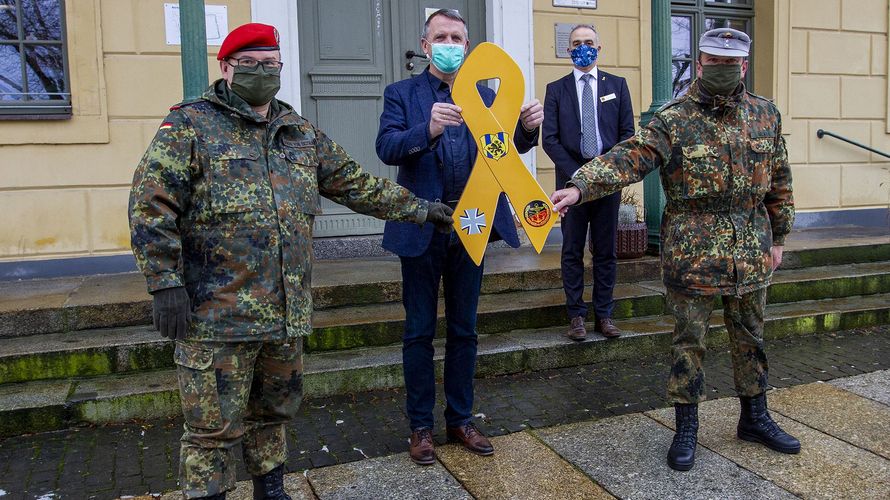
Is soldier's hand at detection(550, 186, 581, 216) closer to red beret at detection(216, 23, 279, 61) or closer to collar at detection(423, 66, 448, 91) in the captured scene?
collar at detection(423, 66, 448, 91)

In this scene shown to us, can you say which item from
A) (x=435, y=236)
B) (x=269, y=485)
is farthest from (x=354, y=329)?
(x=269, y=485)

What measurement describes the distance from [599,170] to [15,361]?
3.44 metres

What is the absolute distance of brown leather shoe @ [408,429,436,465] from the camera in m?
3.51

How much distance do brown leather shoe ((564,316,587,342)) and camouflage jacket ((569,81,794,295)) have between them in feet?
5.49

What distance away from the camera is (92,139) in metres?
6.32

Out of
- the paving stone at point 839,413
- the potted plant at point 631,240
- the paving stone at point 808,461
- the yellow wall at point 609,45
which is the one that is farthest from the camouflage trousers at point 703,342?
the yellow wall at point 609,45

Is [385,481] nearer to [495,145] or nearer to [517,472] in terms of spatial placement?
[517,472]

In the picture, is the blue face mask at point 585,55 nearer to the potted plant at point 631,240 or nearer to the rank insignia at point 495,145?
the potted plant at point 631,240

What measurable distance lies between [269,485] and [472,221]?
138cm

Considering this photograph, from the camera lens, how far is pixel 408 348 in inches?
140

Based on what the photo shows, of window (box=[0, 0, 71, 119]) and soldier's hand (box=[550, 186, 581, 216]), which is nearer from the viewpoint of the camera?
soldier's hand (box=[550, 186, 581, 216])

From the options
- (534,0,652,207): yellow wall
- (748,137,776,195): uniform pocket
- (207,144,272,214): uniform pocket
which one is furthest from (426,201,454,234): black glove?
(534,0,652,207): yellow wall

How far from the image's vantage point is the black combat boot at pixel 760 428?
3.61 metres

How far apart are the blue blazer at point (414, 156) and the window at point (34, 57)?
3975 millimetres
